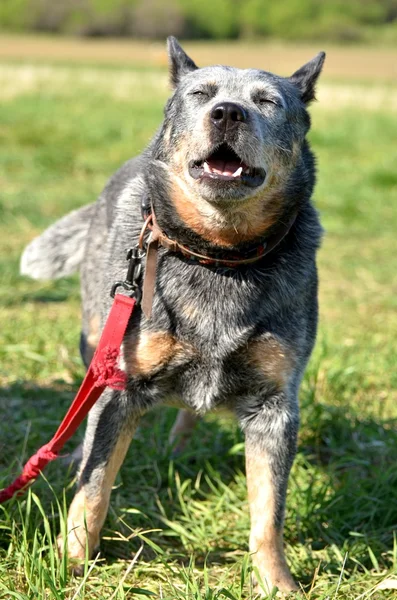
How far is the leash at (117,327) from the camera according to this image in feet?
8.87

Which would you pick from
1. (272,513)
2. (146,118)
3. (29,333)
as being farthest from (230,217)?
(146,118)

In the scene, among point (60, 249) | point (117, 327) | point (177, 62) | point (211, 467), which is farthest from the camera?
point (60, 249)

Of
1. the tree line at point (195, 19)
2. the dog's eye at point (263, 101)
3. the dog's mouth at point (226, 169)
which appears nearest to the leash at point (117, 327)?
the dog's mouth at point (226, 169)

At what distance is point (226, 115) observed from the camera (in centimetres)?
260

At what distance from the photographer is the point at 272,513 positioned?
2.84 meters

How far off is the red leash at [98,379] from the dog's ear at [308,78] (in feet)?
3.71

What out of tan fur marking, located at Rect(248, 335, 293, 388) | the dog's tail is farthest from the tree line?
tan fur marking, located at Rect(248, 335, 293, 388)

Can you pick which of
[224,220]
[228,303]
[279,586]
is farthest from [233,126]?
[279,586]

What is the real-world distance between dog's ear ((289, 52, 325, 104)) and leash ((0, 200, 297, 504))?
59 centimetres

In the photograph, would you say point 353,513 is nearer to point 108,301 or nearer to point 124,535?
point 124,535

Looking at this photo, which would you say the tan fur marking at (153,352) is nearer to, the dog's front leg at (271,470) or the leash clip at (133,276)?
the leash clip at (133,276)

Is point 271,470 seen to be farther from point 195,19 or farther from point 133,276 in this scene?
point 195,19

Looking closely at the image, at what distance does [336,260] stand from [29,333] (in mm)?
3283

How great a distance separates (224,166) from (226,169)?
0.05ft
